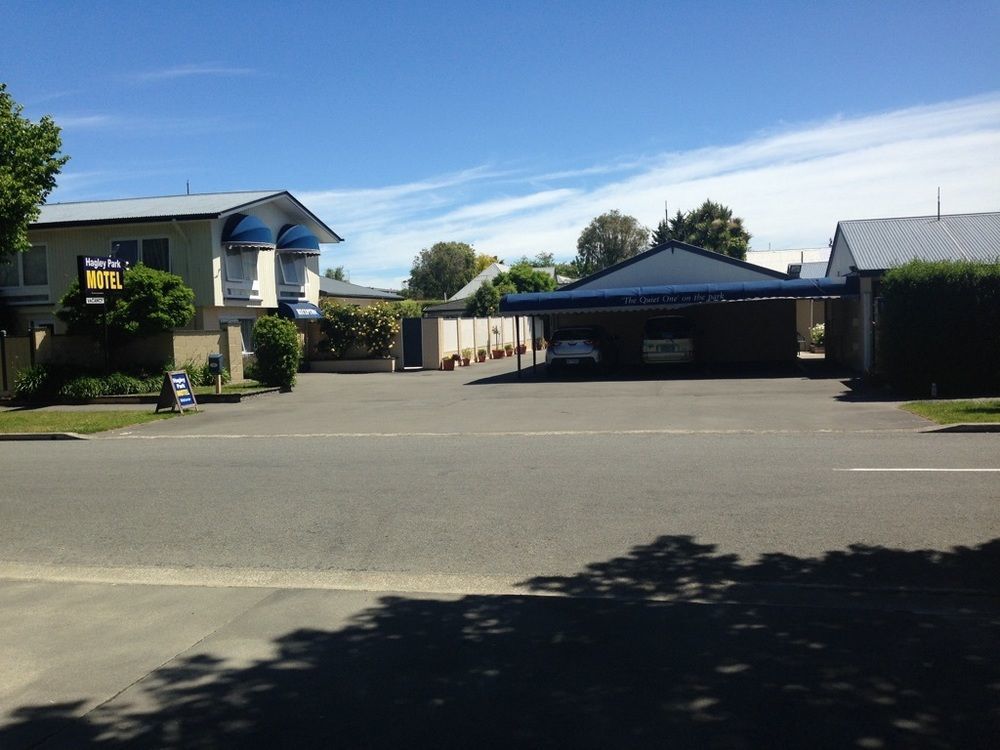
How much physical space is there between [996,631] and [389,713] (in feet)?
11.8

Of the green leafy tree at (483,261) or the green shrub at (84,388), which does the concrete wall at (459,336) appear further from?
the green leafy tree at (483,261)

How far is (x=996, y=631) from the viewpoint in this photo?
17.7 ft

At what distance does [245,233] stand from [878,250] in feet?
68.0

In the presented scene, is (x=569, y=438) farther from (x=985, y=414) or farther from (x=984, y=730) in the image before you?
(x=984, y=730)

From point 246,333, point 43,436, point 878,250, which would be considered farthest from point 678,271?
point 43,436

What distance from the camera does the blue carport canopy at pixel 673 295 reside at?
25391 mm

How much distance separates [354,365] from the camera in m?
36.0

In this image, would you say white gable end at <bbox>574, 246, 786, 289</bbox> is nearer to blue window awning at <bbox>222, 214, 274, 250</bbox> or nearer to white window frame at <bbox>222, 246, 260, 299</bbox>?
blue window awning at <bbox>222, 214, 274, 250</bbox>

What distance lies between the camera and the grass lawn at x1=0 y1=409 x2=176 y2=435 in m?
18.6

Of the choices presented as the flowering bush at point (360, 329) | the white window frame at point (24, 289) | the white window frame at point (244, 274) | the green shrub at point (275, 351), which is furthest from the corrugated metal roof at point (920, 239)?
the white window frame at point (24, 289)

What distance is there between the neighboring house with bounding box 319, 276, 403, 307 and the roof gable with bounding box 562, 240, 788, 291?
52.0 feet

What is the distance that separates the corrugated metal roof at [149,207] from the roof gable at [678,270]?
13082mm

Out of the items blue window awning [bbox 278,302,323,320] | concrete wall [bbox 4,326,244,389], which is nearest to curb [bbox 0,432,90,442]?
concrete wall [bbox 4,326,244,389]

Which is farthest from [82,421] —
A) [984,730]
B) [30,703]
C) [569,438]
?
[984,730]
